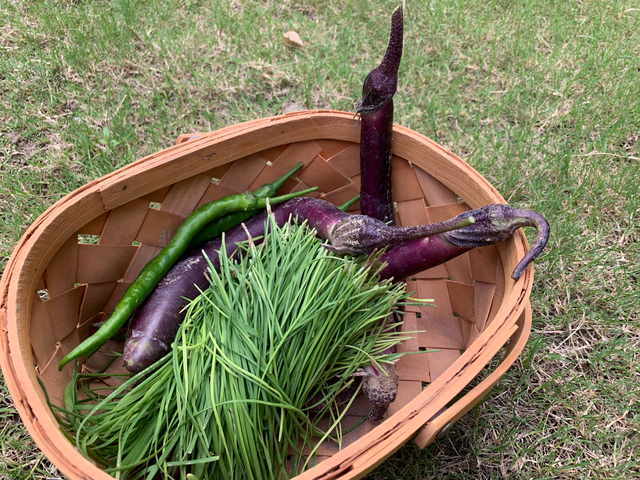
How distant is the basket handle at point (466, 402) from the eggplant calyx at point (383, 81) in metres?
0.70

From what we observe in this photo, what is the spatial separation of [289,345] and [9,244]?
1170 mm

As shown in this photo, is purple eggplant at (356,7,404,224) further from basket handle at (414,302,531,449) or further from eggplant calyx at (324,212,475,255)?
basket handle at (414,302,531,449)

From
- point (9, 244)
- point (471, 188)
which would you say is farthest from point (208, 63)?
point (471, 188)

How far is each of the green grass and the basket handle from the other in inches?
15.7

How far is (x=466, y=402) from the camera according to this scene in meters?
1.00

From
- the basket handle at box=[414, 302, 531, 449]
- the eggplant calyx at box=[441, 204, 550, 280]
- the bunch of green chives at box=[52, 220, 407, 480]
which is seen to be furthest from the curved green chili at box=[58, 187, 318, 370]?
the basket handle at box=[414, 302, 531, 449]

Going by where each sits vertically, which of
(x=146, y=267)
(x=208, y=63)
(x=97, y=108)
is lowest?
(x=146, y=267)

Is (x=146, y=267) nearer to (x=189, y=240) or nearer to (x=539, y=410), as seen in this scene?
(x=189, y=240)

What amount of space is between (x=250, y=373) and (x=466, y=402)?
0.48 meters

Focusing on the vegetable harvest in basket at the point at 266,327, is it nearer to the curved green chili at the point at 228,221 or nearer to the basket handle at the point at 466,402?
the curved green chili at the point at 228,221

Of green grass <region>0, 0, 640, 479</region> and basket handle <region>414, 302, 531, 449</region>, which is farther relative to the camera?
green grass <region>0, 0, 640, 479</region>

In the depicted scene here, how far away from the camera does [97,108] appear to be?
82.9 inches

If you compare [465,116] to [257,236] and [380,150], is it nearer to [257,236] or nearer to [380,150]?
[380,150]

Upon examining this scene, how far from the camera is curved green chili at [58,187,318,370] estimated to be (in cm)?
127
